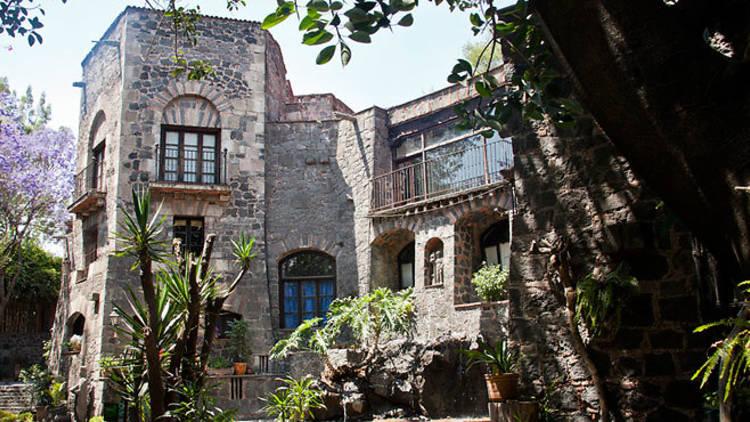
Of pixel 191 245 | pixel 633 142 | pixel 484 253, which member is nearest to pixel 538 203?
pixel 633 142

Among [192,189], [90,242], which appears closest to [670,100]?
[192,189]

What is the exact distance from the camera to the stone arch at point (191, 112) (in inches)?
586

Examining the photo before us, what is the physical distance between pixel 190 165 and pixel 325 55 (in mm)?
12388

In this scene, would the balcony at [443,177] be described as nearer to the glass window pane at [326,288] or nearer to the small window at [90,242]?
the glass window pane at [326,288]

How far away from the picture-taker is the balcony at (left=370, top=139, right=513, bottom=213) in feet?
42.1

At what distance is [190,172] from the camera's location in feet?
48.3

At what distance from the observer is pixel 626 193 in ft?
16.1

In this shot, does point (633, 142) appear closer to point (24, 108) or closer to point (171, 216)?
point (171, 216)

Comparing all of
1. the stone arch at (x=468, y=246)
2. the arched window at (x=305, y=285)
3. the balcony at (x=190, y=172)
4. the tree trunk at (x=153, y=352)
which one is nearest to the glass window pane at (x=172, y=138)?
the balcony at (x=190, y=172)

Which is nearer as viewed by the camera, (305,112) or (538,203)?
(538,203)

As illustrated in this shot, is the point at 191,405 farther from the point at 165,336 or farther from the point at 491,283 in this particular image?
the point at 491,283

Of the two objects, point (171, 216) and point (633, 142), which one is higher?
point (171, 216)

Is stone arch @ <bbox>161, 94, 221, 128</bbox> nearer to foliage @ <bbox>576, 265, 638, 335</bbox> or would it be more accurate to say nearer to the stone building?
the stone building

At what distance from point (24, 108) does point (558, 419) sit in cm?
2575
